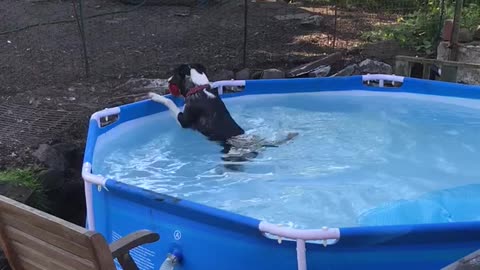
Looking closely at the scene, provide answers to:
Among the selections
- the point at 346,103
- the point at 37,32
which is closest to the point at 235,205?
the point at 346,103

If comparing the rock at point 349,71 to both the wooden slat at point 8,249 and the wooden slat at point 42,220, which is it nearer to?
the wooden slat at point 8,249

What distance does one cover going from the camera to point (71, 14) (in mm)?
9609

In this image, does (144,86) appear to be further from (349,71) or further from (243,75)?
(349,71)

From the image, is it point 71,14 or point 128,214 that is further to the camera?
point 71,14

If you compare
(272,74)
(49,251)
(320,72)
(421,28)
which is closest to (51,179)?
(49,251)

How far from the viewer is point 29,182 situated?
4.16 metres

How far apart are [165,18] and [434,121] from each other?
563cm

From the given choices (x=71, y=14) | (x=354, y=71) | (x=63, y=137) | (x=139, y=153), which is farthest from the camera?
(x=71, y=14)

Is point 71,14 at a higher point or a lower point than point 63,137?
higher

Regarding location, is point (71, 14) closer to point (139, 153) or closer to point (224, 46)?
point (224, 46)

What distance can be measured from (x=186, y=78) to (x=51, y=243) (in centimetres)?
273

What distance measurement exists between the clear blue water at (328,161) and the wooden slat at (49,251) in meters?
1.49

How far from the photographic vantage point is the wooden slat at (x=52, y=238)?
2.13m

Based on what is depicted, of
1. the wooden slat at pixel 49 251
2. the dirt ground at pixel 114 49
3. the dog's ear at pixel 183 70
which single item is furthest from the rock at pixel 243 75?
the wooden slat at pixel 49 251
